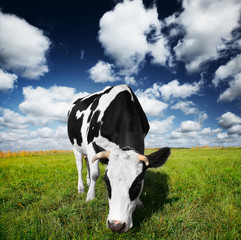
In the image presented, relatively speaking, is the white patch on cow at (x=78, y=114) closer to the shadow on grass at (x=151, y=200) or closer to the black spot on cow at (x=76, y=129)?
the black spot on cow at (x=76, y=129)

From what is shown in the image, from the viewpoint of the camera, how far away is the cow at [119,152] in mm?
2760

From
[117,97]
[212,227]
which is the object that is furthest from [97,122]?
[212,227]

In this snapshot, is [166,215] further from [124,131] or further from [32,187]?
[32,187]

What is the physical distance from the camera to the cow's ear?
129 inches

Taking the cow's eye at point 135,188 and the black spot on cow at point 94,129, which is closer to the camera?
the cow's eye at point 135,188

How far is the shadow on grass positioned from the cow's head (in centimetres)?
56

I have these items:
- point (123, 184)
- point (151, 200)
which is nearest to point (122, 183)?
point (123, 184)

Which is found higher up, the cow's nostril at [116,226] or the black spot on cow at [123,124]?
the black spot on cow at [123,124]

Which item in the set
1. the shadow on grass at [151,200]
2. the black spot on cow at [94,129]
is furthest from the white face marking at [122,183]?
the black spot on cow at [94,129]

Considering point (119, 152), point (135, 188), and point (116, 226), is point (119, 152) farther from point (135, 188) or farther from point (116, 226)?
point (116, 226)

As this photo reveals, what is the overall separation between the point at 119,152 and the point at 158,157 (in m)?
0.82

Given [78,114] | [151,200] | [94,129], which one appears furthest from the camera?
[78,114]

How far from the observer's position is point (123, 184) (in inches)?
110

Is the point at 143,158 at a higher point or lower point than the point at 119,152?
lower
